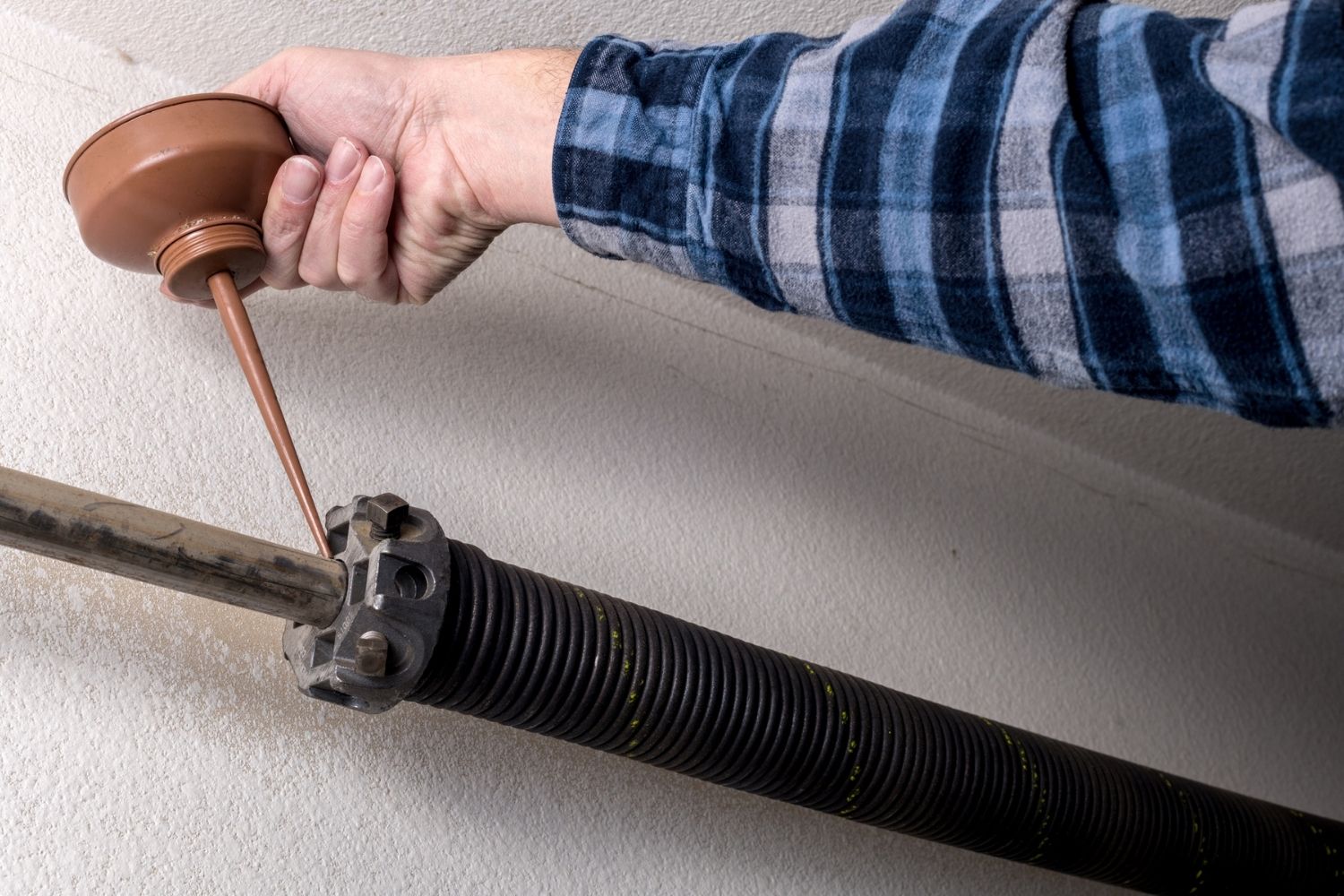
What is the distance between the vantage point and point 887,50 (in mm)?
572

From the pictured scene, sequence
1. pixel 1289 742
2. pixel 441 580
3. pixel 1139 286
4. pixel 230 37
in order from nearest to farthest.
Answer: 1. pixel 1139 286
2. pixel 441 580
3. pixel 230 37
4. pixel 1289 742

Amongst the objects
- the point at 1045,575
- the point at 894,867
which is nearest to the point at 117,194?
the point at 894,867

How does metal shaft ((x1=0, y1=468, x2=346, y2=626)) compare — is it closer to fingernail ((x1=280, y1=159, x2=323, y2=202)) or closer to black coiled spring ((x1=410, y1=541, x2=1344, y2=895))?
black coiled spring ((x1=410, y1=541, x2=1344, y2=895))

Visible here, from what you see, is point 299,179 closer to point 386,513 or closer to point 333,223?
point 333,223

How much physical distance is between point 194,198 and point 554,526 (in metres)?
0.37

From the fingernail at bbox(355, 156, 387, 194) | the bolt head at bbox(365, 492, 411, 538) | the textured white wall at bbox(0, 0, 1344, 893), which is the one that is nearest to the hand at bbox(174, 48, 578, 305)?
the fingernail at bbox(355, 156, 387, 194)

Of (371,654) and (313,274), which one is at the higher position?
(313,274)

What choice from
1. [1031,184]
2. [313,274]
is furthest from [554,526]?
[1031,184]

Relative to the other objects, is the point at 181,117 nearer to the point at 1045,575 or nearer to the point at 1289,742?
the point at 1045,575

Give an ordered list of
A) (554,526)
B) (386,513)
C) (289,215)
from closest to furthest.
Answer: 1. (386,513)
2. (289,215)
3. (554,526)

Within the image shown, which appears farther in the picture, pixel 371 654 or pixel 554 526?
pixel 554 526

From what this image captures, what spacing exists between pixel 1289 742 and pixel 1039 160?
3.67 ft

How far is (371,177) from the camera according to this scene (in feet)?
2.48

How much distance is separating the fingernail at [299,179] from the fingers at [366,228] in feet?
0.14
